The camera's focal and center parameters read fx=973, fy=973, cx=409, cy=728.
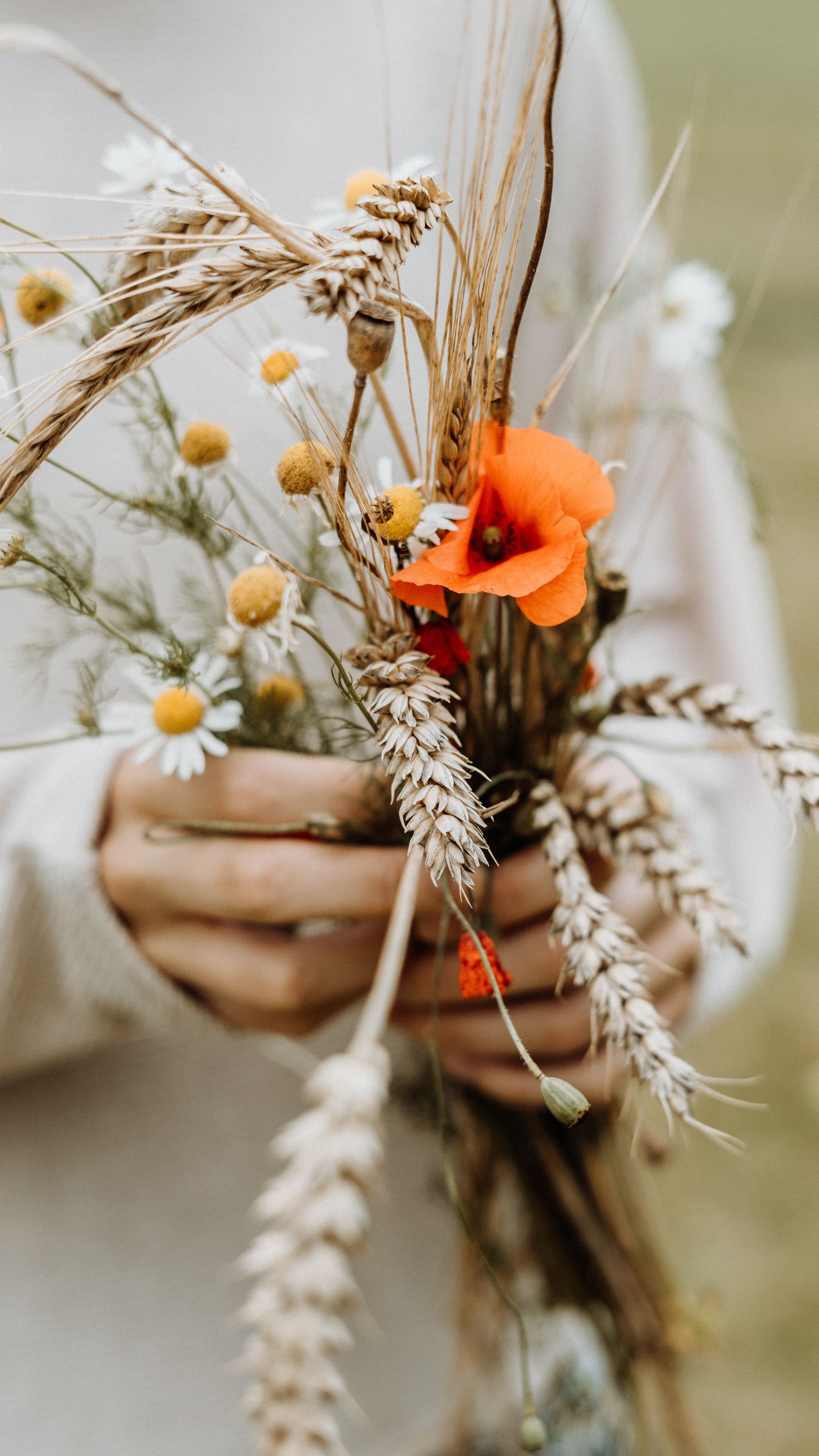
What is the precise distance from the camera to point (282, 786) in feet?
1.21

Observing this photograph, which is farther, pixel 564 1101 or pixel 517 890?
pixel 517 890

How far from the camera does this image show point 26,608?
38 centimetres

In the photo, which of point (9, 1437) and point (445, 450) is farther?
point (9, 1437)

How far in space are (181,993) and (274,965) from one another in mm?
82

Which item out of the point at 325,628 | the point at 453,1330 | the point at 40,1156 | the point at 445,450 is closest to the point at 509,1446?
the point at 453,1330

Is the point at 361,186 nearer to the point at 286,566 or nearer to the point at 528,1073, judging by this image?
the point at 286,566

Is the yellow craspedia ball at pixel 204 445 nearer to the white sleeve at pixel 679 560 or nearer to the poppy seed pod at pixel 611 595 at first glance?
the poppy seed pod at pixel 611 595

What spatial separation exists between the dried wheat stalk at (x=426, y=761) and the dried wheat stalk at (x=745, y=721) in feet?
0.28

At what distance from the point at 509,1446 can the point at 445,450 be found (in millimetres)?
619

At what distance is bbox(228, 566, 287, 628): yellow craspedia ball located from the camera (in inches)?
10.3

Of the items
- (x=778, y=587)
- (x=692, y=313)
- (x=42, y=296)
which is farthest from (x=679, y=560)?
(x=778, y=587)

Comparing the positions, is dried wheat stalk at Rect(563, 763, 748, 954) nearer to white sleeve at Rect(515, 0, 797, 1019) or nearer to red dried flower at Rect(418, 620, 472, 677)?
red dried flower at Rect(418, 620, 472, 677)

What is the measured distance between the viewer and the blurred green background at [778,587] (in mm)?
1172

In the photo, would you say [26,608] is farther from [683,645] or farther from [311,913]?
[683,645]
